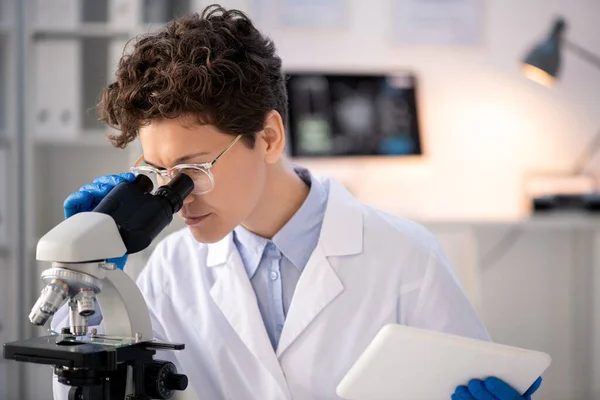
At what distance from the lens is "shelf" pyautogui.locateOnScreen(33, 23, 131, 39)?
8.95ft

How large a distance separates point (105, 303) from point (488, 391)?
0.62 metres

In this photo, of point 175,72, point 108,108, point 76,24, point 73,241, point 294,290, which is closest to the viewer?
point 73,241

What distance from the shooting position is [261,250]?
1528 millimetres

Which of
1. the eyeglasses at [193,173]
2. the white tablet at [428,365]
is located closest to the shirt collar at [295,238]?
the eyeglasses at [193,173]

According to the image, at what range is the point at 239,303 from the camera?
148 cm

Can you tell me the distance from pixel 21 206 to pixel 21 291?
335 mm

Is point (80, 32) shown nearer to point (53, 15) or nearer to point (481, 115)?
point (53, 15)

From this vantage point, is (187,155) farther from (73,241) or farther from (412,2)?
(412,2)

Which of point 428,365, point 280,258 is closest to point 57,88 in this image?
point 280,258

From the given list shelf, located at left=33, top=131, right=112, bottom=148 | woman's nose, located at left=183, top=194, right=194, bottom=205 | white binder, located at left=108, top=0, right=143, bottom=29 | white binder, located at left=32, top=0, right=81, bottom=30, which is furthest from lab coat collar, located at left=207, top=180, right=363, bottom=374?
white binder, located at left=32, top=0, right=81, bottom=30

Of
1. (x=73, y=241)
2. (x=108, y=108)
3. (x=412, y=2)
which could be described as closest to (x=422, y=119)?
(x=412, y=2)

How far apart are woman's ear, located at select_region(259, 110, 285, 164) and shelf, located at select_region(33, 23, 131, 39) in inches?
60.7

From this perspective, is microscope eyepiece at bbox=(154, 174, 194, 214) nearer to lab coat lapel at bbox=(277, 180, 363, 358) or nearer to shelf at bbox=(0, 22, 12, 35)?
lab coat lapel at bbox=(277, 180, 363, 358)

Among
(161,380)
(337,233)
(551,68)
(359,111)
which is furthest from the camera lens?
(359,111)
